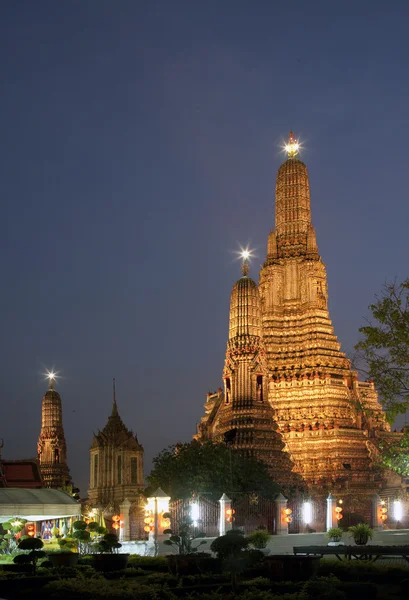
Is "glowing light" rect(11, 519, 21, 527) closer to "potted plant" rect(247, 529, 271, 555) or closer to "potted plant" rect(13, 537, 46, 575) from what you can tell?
"potted plant" rect(13, 537, 46, 575)

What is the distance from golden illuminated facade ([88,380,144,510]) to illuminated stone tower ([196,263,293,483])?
16.2 meters

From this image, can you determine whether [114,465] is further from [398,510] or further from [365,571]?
[365,571]

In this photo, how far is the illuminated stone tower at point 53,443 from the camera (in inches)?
3930

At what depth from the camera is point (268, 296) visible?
3083 inches

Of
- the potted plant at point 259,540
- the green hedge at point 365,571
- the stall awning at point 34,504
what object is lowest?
the green hedge at point 365,571

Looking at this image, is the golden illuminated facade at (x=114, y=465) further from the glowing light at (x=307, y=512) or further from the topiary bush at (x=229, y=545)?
the topiary bush at (x=229, y=545)

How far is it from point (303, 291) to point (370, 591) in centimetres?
5625

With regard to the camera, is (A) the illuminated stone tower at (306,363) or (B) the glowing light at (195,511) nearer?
(B) the glowing light at (195,511)

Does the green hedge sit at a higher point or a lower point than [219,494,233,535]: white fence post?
lower

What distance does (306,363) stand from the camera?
245ft

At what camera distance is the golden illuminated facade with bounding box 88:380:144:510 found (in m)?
85.7

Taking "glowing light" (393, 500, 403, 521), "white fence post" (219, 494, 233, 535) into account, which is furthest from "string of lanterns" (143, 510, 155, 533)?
"glowing light" (393, 500, 403, 521)

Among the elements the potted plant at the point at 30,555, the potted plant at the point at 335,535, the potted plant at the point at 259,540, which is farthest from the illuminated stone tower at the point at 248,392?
the potted plant at the point at 30,555

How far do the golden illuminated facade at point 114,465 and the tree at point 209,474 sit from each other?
28373 mm
